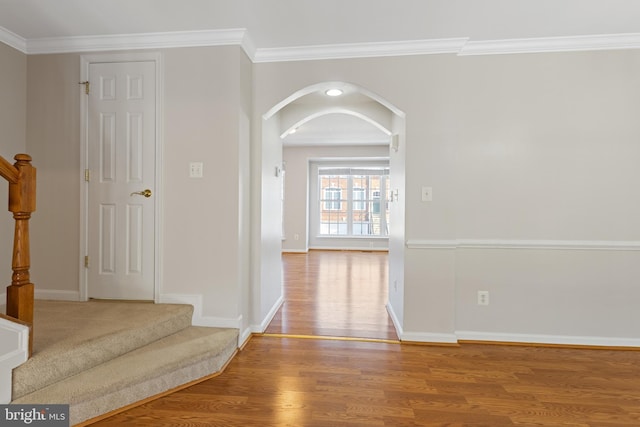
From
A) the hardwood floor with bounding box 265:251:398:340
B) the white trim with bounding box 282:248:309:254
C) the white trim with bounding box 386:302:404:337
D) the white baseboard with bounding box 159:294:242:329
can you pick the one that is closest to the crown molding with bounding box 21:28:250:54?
the white baseboard with bounding box 159:294:242:329

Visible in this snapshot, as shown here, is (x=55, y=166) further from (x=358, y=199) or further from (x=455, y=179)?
(x=358, y=199)

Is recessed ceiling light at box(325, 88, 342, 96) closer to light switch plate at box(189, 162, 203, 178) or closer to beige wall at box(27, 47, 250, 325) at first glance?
beige wall at box(27, 47, 250, 325)

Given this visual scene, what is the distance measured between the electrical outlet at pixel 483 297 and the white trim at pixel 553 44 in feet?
6.72

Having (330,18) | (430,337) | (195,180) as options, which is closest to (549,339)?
(430,337)

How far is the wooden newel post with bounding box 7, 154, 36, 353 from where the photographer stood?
5.75ft

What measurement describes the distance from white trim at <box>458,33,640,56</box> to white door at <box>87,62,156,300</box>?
2.76 meters

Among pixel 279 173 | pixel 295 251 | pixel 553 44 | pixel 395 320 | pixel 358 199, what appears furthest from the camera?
pixel 358 199

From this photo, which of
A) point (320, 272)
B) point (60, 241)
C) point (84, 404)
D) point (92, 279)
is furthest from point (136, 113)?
point (320, 272)

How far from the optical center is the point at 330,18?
2.37 meters

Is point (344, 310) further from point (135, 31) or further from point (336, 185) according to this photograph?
point (336, 185)

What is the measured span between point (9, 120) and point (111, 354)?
87.5 inches

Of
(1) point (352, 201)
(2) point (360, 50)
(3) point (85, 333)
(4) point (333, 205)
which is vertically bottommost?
(3) point (85, 333)

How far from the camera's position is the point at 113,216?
2.76 metres

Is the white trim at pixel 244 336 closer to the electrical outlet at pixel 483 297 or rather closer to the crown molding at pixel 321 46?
the electrical outlet at pixel 483 297
